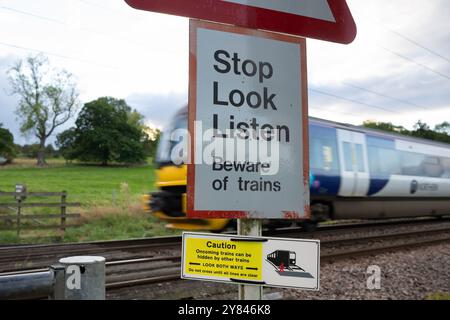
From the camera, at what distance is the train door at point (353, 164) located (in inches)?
457

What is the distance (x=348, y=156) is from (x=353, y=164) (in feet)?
0.98

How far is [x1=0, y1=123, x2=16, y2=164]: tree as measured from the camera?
49.3m

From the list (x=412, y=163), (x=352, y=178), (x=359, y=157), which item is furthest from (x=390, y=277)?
(x=412, y=163)

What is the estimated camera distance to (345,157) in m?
11.7

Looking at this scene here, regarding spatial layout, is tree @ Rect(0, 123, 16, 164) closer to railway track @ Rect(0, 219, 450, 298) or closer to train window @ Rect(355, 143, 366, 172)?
railway track @ Rect(0, 219, 450, 298)

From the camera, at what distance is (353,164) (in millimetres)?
11914

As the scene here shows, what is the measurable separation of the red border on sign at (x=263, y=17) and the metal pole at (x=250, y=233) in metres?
0.75

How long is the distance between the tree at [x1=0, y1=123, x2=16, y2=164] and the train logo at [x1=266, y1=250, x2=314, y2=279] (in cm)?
5190

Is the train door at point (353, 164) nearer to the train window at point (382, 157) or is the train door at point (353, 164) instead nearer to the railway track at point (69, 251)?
the train window at point (382, 157)

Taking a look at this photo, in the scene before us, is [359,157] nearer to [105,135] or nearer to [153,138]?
[153,138]

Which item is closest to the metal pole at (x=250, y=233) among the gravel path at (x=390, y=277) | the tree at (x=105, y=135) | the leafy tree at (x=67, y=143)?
the gravel path at (x=390, y=277)

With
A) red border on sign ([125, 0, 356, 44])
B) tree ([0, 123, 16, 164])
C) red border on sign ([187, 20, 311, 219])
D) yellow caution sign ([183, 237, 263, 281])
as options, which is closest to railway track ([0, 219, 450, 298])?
yellow caution sign ([183, 237, 263, 281])
